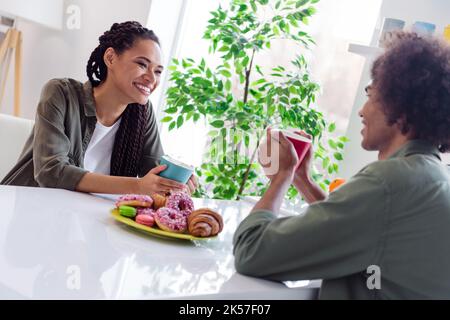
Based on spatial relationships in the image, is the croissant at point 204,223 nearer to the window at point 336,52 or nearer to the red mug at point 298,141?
the red mug at point 298,141

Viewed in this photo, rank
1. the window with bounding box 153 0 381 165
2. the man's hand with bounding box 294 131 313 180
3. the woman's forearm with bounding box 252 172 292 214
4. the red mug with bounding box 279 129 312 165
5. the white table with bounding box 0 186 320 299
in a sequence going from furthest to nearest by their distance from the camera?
the window with bounding box 153 0 381 165
the man's hand with bounding box 294 131 313 180
the red mug with bounding box 279 129 312 165
the woman's forearm with bounding box 252 172 292 214
the white table with bounding box 0 186 320 299

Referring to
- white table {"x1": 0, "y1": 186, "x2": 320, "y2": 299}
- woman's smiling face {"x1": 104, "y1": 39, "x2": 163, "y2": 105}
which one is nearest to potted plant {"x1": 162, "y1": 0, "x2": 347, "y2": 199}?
woman's smiling face {"x1": 104, "y1": 39, "x2": 163, "y2": 105}

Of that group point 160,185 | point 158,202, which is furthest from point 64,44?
point 158,202

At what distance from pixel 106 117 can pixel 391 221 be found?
4.15ft

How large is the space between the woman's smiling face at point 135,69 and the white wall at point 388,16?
118 centimetres

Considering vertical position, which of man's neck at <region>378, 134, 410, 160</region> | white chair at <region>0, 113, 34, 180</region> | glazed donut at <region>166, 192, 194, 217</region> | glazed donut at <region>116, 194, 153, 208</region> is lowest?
white chair at <region>0, 113, 34, 180</region>

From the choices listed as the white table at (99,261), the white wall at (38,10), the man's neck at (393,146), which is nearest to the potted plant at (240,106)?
the white wall at (38,10)

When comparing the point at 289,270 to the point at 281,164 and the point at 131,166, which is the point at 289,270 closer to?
the point at 281,164

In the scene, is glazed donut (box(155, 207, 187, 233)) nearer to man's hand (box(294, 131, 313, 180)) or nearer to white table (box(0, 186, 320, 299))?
white table (box(0, 186, 320, 299))

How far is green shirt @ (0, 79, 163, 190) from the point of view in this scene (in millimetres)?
1646

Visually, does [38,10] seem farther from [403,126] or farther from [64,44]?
[403,126]

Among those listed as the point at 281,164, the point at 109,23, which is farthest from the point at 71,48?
the point at 281,164

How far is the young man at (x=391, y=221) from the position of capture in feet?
3.22

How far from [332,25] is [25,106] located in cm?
211
